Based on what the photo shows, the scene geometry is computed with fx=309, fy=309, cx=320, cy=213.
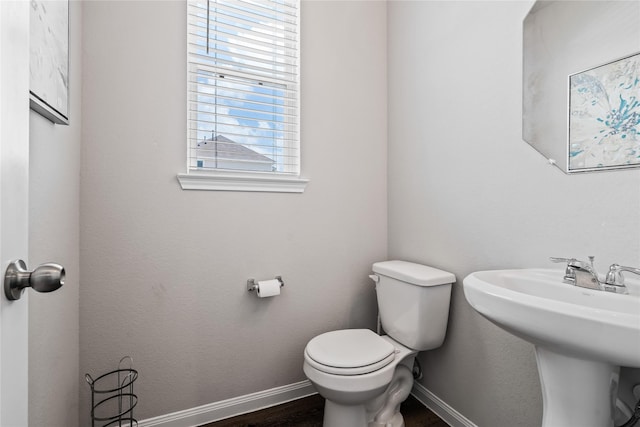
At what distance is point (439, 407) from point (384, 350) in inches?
21.9

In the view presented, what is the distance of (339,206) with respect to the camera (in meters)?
1.86

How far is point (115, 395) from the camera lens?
1365 millimetres

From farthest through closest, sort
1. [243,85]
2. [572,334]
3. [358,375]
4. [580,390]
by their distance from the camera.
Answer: [243,85]
[358,375]
[580,390]
[572,334]

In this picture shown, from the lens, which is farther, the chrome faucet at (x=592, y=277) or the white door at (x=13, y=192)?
the chrome faucet at (x=592, y=277)

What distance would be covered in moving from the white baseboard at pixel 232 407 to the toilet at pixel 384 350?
15.2 inches

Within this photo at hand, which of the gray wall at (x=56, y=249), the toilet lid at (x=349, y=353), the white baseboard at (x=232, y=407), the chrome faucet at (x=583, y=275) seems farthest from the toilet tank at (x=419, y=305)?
the gray wall at (x=56, y=249)

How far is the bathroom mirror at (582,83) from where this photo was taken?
953 mm

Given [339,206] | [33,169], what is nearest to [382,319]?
[339,206]

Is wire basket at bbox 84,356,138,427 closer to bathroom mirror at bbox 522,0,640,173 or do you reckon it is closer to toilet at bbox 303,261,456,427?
toilet at bbox 303,261,456,427

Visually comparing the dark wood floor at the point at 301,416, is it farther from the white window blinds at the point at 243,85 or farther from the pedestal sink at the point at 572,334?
the white window blinds at the point at 243,85

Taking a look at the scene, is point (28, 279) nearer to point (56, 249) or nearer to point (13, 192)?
point (13, 192)

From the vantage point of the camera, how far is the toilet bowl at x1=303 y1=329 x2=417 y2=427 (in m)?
1.26

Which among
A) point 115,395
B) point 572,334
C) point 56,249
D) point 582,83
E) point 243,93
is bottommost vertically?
point 115,395

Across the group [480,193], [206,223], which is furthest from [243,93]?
[480,193]
